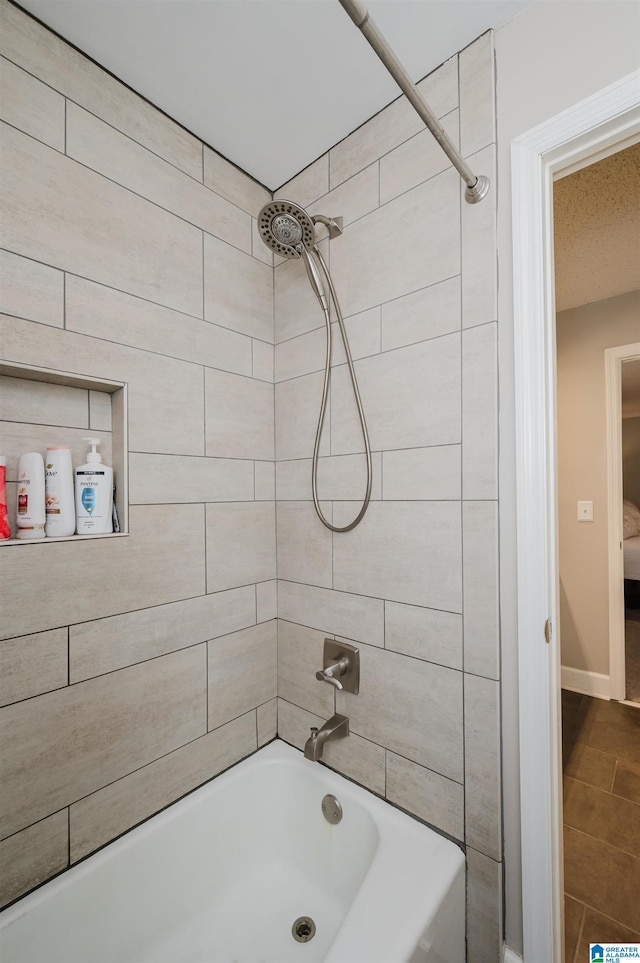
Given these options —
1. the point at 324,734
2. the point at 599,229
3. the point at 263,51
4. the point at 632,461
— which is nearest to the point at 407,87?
the point at 263,51

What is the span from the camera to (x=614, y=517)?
9.09 feet

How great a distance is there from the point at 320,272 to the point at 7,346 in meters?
0.89

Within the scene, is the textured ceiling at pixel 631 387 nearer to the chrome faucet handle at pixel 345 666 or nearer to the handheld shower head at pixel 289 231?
the handheld shower head at pixel 289 231

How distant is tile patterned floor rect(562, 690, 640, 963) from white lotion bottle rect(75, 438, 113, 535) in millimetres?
1820

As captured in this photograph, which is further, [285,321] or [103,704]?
[285,321]

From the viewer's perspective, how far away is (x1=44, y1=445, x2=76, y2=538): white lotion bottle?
3.51 feet

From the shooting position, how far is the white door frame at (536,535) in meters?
1.04

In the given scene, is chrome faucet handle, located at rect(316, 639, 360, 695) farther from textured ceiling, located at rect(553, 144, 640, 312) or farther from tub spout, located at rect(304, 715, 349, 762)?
textured ceiling, located at rect(553, 144, 640, 312)

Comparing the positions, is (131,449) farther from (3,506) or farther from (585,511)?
(585,511)

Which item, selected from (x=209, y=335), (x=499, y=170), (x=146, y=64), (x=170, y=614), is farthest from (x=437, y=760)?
(x=146, y=64)

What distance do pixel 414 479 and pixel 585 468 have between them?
220cm

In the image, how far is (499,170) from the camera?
110 cm

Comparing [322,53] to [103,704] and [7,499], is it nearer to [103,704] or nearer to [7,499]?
[7,499]

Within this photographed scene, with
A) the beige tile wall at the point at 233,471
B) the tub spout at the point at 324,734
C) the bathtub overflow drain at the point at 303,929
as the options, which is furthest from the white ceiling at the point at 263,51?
the bathtub overflow drain at the point at 303,929
